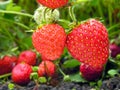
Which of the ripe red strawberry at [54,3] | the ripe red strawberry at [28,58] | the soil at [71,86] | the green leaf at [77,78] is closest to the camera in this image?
the ripe red strawberry at [54,3]

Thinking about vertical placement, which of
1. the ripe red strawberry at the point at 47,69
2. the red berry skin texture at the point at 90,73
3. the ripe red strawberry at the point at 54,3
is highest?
the ripe red strawberry at the point at 54,3

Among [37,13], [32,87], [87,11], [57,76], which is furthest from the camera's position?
[87,11]

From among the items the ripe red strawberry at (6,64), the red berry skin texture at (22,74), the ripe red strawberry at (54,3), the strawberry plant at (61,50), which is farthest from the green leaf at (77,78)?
the ripe red strawberry at (54,3)

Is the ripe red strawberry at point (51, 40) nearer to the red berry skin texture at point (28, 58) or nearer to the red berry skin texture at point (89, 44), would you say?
the red berry skin texture at point (89, 44)

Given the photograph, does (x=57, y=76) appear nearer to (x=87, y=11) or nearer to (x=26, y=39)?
(x=26, y=39)

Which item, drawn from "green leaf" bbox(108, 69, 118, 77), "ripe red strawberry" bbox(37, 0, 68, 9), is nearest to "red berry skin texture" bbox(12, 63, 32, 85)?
"green leaf" bbox(108, 69, 118, 77)

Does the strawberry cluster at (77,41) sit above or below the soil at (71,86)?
above

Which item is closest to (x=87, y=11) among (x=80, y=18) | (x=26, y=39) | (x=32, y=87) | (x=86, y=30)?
(x=80, y=18)

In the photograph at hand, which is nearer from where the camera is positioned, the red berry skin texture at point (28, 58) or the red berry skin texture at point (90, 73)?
the red berry skin texture at point (90, 73)
